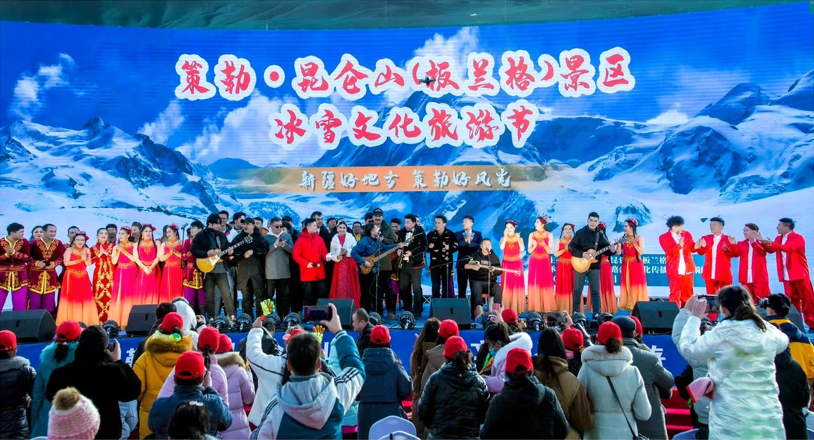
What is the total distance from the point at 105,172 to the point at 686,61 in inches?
400

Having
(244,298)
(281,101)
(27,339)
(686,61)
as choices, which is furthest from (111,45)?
(686,61)

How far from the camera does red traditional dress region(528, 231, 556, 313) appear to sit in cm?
961

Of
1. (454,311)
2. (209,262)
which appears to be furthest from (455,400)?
(209,262)

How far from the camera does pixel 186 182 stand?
40.7 ft

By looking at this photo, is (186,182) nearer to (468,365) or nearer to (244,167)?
(244,167)

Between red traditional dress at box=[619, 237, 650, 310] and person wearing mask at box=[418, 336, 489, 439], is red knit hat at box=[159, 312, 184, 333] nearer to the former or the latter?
person wearing mask at box=[418, 336, 489, 439]

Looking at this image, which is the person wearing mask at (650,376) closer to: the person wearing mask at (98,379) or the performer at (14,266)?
the person wearing mask at (98,379)

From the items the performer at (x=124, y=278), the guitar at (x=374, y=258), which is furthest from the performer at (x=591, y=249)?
the performer at (x=124, y=278)

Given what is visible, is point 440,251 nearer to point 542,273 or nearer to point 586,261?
point 542,273

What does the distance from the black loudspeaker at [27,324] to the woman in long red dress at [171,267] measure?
184 centimetres

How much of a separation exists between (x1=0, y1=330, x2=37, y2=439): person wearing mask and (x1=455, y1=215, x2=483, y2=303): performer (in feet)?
20.3

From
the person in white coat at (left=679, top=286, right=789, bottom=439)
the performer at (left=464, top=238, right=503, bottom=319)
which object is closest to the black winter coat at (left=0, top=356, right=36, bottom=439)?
the person in white coat at (left=679, top=286, right=789, bottom=439)

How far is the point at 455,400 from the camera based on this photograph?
138 inches

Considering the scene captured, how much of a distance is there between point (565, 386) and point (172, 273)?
270 inches
